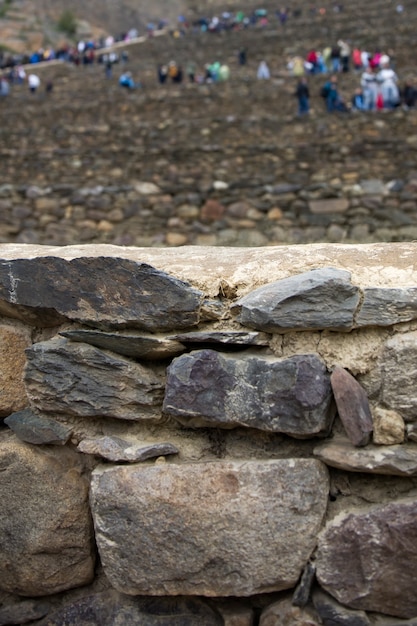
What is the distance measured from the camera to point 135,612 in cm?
197

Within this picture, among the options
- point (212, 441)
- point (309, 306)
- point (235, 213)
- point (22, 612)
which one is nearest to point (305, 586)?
point (212, 441)

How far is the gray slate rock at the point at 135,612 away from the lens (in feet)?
6.34

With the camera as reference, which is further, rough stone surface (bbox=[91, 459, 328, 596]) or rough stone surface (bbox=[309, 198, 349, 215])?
rough stone surface (bbox=[309, 198, 349, 215])

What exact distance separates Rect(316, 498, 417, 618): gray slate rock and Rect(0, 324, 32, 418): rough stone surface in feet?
3.29

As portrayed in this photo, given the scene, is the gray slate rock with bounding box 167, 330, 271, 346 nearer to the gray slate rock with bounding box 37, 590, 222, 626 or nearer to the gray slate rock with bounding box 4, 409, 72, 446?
the gray slate rock with bounding box 4, 409, 72, 446

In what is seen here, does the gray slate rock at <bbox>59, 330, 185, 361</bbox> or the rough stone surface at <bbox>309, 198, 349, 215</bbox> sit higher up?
the gray slate rock at <bbox>59, 330, 185, 361</bbox>

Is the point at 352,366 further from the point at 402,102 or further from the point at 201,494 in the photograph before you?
the point at 402,102

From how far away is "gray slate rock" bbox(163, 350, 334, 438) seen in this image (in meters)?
1.85

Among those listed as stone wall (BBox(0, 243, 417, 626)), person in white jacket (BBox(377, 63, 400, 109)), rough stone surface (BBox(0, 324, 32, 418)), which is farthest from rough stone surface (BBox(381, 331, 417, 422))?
person in white jacket (BBox(377, 63, 400, 109))

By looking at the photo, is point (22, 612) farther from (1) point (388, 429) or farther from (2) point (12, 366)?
(1) point (388, 429)

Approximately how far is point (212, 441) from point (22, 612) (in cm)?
77

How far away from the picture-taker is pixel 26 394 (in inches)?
85.0

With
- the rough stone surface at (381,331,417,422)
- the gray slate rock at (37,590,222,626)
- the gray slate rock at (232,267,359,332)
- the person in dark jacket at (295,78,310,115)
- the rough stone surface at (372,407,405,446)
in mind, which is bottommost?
the person in dark jacket at (295,78,310,115)

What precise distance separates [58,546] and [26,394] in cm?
45
